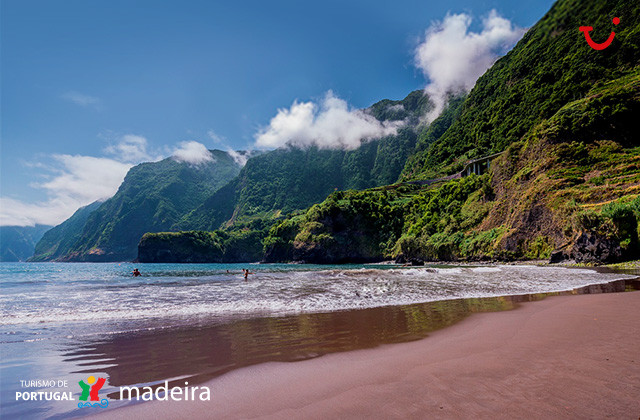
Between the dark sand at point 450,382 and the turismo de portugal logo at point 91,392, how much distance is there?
514mm

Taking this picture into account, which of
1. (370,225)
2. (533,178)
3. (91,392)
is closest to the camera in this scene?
(91,392)

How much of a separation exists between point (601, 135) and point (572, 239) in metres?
20.3

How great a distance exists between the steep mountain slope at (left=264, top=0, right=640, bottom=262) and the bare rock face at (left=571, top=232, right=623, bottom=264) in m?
0.11

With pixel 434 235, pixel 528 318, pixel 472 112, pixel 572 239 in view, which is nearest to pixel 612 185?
pixel 572 239

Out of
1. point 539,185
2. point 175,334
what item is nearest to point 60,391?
point 175,334

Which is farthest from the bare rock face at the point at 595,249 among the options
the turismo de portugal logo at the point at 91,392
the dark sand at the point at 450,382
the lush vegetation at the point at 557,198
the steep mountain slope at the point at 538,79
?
the turismo de portugal logo at the point at 91,392

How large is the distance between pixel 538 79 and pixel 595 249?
244 ft

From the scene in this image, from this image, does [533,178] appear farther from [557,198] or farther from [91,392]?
[91,392]

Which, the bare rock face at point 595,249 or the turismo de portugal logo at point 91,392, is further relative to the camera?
the bare rock face at point 595,249

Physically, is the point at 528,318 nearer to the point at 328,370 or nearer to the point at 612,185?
the point at 328,370

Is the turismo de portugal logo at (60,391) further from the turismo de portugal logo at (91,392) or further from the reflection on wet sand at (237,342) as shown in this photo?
the reflection on wet sand at (237,342)

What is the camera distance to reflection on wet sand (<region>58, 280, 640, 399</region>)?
17.4 ft

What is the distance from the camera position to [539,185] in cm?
4531

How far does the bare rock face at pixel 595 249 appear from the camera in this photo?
98.6ft
